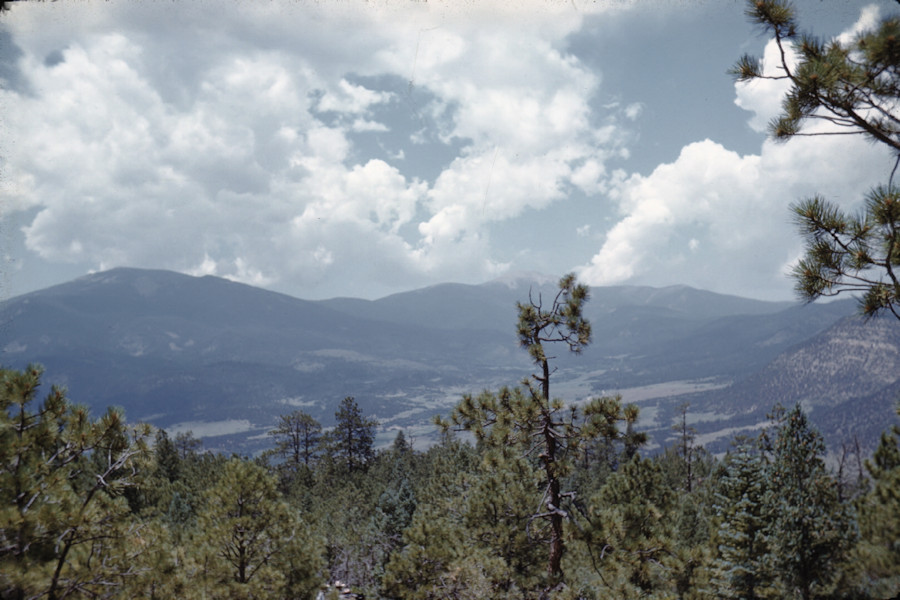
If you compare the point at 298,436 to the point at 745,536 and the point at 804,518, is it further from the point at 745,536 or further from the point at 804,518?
the point at 804,518

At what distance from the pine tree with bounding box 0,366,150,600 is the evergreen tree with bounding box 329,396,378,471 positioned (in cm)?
4799

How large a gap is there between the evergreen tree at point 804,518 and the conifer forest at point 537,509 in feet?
0.25

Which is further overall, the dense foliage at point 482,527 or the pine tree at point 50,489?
the dense foliage at point 482,527

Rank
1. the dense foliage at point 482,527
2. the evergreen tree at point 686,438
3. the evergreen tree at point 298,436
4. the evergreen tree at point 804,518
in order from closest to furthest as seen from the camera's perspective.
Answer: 1. the dense foliage at point 482,527
2. the evergreen tree at point 804,518
3. the evergreen tree at point 686,438
4. the evergreen tree at point 298,436

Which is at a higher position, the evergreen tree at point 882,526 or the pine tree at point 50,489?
the pine tree at point 50,489

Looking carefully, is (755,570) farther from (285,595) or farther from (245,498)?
(245,498)

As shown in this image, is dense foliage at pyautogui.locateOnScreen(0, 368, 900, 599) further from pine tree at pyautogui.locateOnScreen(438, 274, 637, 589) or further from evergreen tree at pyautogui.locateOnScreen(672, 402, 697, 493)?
evergreen tree at pyautogui.locateOnScreen(672, 402, 697, 493)

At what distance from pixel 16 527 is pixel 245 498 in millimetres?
8128

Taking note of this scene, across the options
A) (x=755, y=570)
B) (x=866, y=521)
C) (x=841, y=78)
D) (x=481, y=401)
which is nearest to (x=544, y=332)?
(x=481, y=401)

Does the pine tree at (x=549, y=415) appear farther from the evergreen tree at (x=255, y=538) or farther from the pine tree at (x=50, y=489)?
the evergreen tree at (x=255, y=538)

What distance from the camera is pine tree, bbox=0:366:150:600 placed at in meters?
4.74

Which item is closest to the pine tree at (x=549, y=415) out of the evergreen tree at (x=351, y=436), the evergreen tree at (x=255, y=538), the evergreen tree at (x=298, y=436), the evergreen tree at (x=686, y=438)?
the evergreen tree at (x=255, y=538)

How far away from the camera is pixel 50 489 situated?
5.22m

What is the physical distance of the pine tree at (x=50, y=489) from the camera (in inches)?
187
